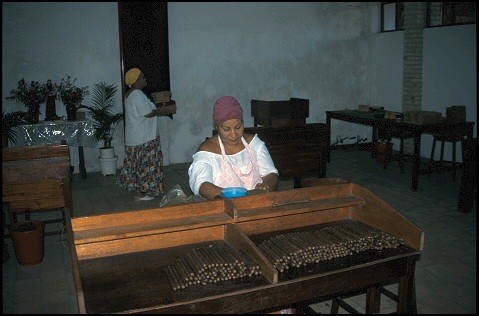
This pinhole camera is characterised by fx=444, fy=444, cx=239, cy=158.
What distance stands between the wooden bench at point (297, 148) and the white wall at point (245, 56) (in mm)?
3042

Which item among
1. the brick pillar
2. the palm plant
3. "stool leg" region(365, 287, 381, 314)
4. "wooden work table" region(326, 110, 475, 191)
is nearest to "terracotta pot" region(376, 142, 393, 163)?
"wooden work table" region(326, 110, 475, 191)

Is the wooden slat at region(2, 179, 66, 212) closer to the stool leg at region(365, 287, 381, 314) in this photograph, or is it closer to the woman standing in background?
the woman standing in background

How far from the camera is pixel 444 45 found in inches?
352

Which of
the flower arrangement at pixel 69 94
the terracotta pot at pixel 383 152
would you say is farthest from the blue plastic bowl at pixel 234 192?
the terracotta pot at pixel 383 152

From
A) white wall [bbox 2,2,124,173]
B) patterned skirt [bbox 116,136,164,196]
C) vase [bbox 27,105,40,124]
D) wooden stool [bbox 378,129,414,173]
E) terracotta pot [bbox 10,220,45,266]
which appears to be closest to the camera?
terracotta pot [bbox 10,220,45,266]

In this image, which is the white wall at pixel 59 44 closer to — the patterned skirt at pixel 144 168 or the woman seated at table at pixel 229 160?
the patterned skirt at pixel 144 168

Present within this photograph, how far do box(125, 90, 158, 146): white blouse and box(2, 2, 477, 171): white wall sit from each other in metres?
2.59

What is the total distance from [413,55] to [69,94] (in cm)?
712

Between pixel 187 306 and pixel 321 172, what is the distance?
227 inches

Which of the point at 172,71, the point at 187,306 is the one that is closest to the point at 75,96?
the point at 172,71

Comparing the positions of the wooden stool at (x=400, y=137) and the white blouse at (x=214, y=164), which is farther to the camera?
the wooden stool at (x=400, y=137)

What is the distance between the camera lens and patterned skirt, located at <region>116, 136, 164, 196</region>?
6.91 m

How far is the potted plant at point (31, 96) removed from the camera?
7.94m

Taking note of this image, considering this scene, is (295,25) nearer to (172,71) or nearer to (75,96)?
(172,71)
